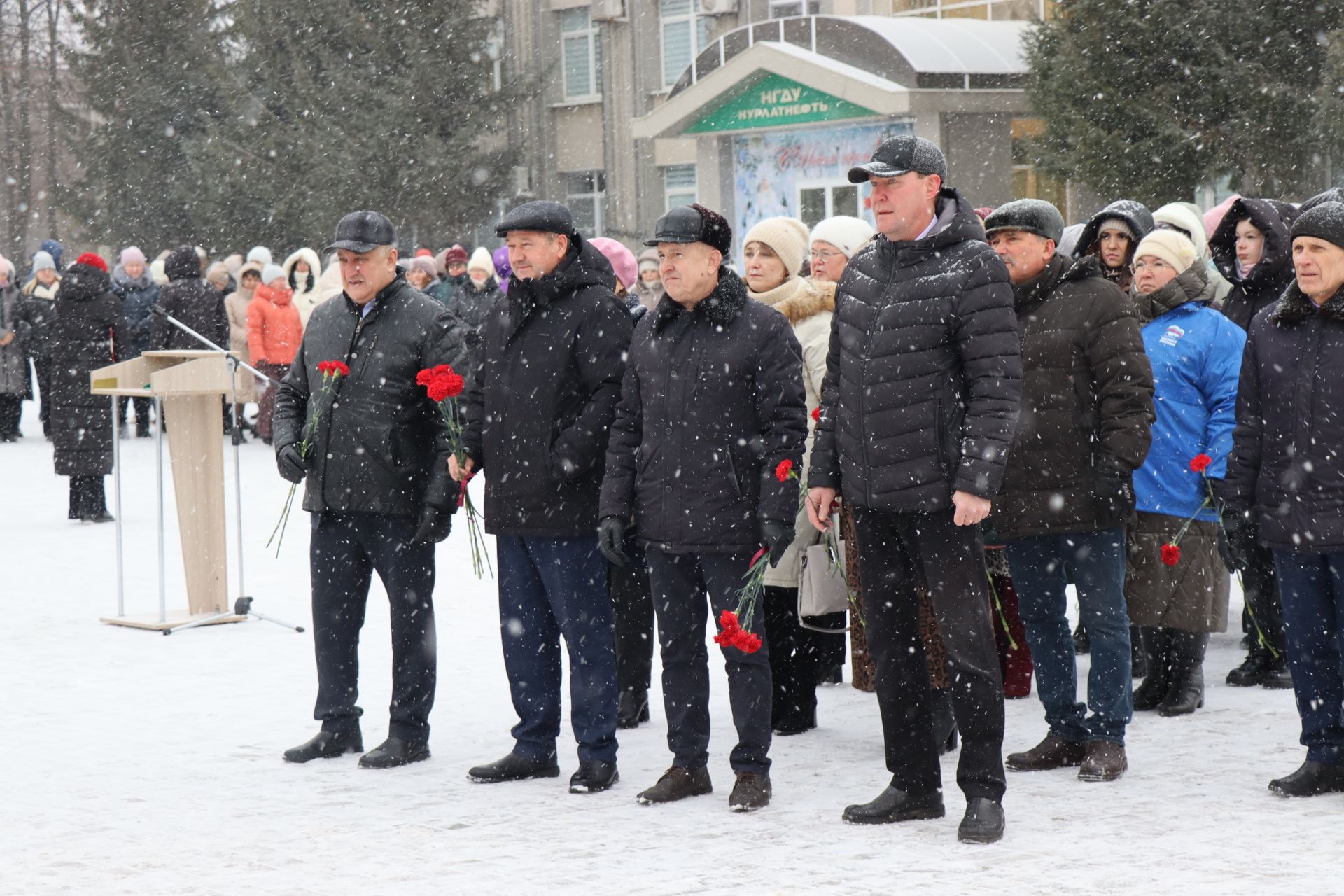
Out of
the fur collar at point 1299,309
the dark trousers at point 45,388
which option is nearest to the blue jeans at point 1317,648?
the fur collar at point 1299,309

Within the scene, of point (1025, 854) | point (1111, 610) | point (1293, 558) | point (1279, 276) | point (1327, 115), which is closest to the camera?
point (1025, 854)

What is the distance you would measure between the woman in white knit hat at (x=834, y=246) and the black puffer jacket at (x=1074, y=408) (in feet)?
4.64

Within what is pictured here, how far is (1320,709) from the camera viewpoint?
17.9 ft

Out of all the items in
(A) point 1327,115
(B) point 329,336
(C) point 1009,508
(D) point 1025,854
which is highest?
(A) point 1327,115

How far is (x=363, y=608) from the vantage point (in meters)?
6.35

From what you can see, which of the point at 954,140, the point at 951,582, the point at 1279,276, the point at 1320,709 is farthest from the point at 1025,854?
the point at 954,140

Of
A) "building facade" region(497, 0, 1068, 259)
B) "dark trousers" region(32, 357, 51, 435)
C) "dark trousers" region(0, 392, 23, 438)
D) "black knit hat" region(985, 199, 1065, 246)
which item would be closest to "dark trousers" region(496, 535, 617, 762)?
"black knit hat" region(985, 199, 1065, 246)

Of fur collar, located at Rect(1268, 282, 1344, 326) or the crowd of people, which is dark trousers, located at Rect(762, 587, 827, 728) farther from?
fur collar, located at Rect(1268, 282, 1344, 326)

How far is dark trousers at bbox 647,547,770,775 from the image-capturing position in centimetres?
550

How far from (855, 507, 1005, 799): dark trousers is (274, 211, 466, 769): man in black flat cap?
160 cm

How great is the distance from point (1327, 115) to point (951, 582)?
14.5 meters

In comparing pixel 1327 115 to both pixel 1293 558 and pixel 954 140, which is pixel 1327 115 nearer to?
pixel 954 140

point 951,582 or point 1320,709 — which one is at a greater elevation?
point 951,582

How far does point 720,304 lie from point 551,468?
78 centimetres
